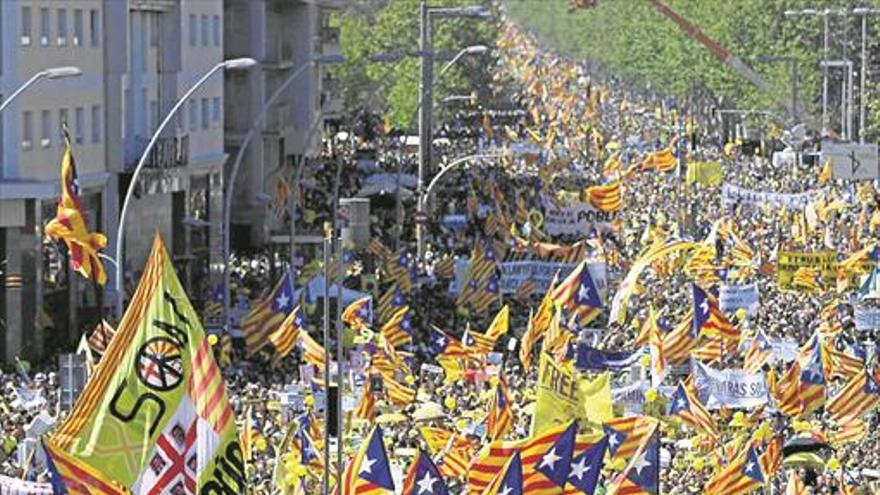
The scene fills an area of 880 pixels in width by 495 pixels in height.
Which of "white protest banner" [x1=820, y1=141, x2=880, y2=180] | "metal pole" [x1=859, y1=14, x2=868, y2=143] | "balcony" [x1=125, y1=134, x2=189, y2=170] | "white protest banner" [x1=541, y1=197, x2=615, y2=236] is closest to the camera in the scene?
"balcony" [x1=125, y1=134, x2=189, y2=170]

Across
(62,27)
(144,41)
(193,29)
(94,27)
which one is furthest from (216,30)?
(62,27)

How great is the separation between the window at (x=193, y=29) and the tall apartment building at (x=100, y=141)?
0.02 metres

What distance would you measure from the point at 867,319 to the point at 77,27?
1962cm

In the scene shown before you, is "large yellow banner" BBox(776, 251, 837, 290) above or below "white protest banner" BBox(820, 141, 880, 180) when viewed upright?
below

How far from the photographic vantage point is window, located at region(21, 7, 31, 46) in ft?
201

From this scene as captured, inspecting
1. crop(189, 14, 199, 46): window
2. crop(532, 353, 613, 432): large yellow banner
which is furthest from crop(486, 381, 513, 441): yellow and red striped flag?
crop(189, 14, 199, 46): window

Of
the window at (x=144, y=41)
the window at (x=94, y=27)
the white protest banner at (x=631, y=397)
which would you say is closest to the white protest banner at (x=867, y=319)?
the white protest banner at (x=631, y=397)

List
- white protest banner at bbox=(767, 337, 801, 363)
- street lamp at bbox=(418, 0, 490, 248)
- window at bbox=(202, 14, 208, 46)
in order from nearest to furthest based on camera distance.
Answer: white protest banner at bbox=(767, 337, 801, 363)
window at bbox=(202, 14, 208, 46)
street lamp at bbox=(418, 0, 490, 248)

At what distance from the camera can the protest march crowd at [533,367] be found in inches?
1104

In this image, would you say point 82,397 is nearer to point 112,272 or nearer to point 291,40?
point 112,272

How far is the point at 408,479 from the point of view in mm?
32656

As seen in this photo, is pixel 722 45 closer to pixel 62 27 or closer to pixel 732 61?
pixel 732 61

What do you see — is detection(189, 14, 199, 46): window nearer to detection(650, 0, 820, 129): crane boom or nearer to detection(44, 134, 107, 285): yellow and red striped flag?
detection(44, 134, 107, 285): yellow and red striped flag

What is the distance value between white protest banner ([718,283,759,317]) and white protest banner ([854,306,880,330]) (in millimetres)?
1803
